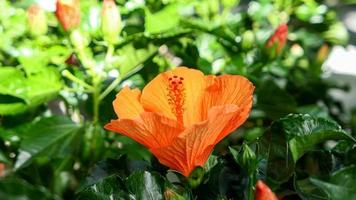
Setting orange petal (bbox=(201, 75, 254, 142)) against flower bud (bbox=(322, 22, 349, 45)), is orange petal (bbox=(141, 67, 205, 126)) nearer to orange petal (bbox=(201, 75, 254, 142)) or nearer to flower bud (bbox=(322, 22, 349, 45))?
orange petal (bbox=(201, 75, 254, 142))

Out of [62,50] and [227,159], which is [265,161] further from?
[62,50]

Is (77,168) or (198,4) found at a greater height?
(198,4)

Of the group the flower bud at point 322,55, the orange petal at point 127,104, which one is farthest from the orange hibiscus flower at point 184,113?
the flower bud at point 322,55

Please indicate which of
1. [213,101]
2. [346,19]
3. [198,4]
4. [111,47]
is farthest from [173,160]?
[346,19]

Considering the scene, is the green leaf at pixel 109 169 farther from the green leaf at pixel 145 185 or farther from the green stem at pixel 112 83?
the green stem at pixel 112 83

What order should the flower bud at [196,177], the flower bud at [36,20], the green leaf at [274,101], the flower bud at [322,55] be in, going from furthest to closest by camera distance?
1. the flower bud at [322,55]
2. the green leaf at [274,101]
3. the flower bud at [36,20]
4. the flower bud at [196,177]

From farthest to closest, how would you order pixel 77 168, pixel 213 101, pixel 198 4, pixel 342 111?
pixel 342 111, pixel 198 4, pixel 77 168, pixel 213 101

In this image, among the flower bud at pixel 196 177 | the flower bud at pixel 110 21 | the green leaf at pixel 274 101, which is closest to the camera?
the flower bud at pixel 196 177

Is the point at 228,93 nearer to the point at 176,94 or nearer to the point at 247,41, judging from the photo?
the point at 176,94
